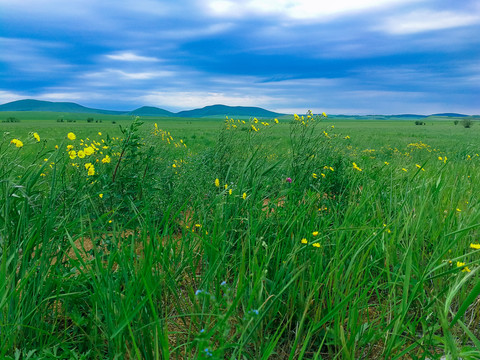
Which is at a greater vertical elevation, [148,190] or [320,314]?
[148,190]

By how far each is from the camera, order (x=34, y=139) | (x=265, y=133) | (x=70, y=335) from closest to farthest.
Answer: (x=70, y=335)
(x=34, y=139)
(x=265, y=133)

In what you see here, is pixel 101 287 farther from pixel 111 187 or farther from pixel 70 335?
pixel 111 187

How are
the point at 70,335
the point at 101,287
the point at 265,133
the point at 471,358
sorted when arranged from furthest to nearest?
the point at 265,133
the point at 70,335
the point at 101,287
the point at 471,358

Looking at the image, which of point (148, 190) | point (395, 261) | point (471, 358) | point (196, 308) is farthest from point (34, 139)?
point (471, 358)

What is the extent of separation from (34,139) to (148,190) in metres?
1.14

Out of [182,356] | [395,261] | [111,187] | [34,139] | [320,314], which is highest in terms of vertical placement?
[34,139]

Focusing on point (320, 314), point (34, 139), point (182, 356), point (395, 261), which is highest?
point (34, 139)

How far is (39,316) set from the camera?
60.8 inches

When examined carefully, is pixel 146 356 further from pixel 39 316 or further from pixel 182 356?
pixel 39 316

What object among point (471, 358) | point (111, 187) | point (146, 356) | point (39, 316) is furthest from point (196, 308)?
point (111, 187)

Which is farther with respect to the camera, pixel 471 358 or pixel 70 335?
pixel 70 335

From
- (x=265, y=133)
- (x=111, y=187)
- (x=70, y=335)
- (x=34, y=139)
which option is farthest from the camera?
(x=265, y=133)

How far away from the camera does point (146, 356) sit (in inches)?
54.0

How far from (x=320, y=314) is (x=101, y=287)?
1.00 m
